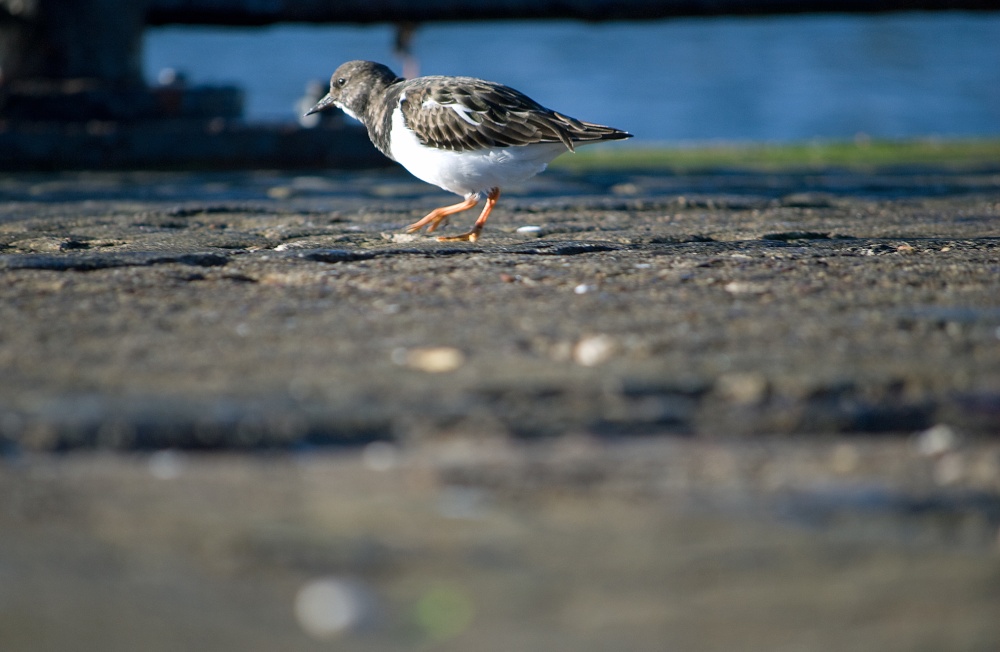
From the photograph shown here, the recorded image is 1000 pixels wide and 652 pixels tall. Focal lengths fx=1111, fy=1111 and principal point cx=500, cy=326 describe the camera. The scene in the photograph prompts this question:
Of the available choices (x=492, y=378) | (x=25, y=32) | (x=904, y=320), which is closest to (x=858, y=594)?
(x=492, y=378)

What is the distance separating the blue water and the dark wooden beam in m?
7.69

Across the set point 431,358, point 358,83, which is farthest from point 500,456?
point 358,83

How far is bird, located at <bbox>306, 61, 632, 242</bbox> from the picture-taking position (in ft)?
13.8

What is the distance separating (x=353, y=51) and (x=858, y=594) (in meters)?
43.2

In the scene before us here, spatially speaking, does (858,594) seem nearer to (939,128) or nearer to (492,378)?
(492,378)

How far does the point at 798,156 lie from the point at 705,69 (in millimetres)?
31432

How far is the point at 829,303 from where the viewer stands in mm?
2521

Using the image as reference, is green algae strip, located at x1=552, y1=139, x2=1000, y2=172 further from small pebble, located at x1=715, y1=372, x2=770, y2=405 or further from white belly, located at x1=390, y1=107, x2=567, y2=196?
small pebble, located at x1=715, y1=372, x2=770, y2=405

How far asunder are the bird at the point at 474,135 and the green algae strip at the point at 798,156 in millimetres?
3470

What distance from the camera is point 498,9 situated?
7879 mm

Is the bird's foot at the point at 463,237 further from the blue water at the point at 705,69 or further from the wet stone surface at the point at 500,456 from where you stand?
the blue water at the point at 705,69

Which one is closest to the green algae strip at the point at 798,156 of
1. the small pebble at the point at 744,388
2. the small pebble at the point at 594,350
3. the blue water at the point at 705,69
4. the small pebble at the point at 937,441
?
the small pebble at the point at 594,350

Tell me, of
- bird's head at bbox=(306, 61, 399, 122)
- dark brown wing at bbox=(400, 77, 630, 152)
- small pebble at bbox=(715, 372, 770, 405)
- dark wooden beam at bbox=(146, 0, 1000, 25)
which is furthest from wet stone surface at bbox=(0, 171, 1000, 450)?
dark wooden beam at bbox=(146, 0, 1000, 25)

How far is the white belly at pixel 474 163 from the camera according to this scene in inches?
166
